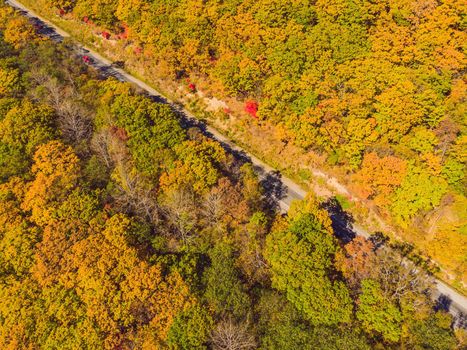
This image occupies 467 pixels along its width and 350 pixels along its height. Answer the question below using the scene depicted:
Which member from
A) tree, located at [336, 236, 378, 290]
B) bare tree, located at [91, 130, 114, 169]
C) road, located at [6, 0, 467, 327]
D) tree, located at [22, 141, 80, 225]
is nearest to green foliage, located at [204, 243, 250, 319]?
tree, located at [336, 236, 378, 290]

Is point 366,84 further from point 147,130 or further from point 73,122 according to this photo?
point 73,122

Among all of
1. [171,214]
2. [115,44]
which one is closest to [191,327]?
[171,214]

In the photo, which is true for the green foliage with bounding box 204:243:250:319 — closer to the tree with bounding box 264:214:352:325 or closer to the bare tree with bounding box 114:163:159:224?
the tree with bounding box 264:214:352:325

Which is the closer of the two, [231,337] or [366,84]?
[231,337]

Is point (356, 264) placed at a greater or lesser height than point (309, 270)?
lesser

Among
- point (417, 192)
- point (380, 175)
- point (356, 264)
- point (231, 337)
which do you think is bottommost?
point (231, 337)

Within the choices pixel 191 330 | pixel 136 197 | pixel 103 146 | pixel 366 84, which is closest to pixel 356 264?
pixel 191 330
